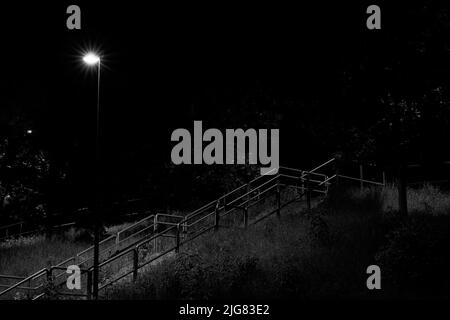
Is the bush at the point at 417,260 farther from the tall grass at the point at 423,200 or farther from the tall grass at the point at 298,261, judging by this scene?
the tall grass at the point at 423,200

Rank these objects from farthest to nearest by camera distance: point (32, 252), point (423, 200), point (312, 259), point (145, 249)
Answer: point (32, 252)
point (423, 200)
point (145, 249)
point (312, 259)

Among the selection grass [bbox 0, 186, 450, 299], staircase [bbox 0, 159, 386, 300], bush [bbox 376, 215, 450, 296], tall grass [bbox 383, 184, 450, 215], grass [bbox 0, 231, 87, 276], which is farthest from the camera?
grass [bbox 0, 231, 87, 276]

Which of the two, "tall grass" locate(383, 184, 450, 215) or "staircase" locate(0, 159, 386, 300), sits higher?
"tall grass" locate(383, 184, 450, 215)

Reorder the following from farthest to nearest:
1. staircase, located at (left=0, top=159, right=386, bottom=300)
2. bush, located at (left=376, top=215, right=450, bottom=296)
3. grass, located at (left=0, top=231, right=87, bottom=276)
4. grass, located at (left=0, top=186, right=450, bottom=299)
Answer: grass, located at (left=0, top=231, right=87, bottom=276) < staircase, located at (left=0, top=159, right=386, bottom=300) < grass, located at (left=0, top=186, right=450, bottom=299) < bush, located at (left=376, top=215, right=450, bottom=296)

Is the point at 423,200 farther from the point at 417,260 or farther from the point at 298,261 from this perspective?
the point at 298,261

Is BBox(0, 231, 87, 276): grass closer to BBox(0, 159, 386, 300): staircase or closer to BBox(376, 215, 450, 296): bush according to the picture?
BBox(0, 159, 386, 300): staircase

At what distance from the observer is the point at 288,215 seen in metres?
20.9

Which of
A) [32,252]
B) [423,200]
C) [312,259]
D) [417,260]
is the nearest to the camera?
[417,260]

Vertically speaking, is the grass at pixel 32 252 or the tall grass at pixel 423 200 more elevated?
the tall grass at pixel 423 200

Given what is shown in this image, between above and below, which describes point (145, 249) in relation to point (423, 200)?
below

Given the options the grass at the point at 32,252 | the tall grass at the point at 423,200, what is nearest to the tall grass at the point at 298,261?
the tall grass at the point at 423,200

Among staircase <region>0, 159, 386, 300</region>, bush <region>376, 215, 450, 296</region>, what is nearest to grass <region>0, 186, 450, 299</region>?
bush <region>376, 215, 450, 296</region>

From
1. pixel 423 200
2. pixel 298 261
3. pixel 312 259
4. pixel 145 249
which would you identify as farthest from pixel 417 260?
pixel 145 249
